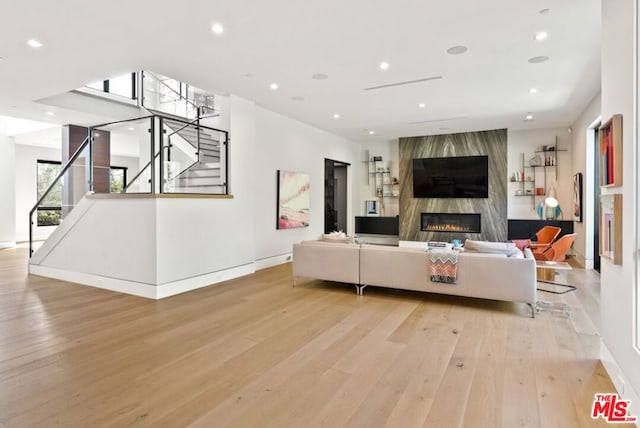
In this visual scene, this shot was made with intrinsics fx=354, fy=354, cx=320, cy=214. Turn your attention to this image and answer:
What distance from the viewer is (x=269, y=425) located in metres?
2.10

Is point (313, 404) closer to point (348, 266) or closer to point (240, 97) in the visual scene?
point (348, 266)

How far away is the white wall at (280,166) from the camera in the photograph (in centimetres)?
698

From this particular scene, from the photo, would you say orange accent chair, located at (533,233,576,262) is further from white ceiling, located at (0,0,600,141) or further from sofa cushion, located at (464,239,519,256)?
white ceiling, located at (0,0,600,141)

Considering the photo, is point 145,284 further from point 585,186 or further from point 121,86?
→ point 585,186

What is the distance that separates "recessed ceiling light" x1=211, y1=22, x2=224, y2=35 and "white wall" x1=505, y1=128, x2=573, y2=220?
804 cm

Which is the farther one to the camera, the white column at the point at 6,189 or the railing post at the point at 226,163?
the white column at the point at 6,189

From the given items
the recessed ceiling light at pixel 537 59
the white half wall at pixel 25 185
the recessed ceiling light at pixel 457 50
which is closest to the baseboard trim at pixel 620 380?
the recessed ceiling light at pixel 457 50

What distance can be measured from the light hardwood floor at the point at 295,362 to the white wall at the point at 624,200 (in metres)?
0.33

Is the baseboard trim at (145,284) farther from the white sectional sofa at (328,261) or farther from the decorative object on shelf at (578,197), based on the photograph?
the decorative object on shelf at (578,197)

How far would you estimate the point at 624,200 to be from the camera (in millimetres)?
2439

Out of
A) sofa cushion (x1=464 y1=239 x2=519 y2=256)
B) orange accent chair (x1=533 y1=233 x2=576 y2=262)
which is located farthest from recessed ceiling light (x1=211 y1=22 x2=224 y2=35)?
orange accent chair (x1=533 y1=233 x2=576 y2=262)

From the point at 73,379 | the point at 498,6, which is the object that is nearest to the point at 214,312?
the point at 73,379

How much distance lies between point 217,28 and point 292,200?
4.34 m

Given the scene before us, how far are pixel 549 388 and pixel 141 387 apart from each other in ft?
9.59
